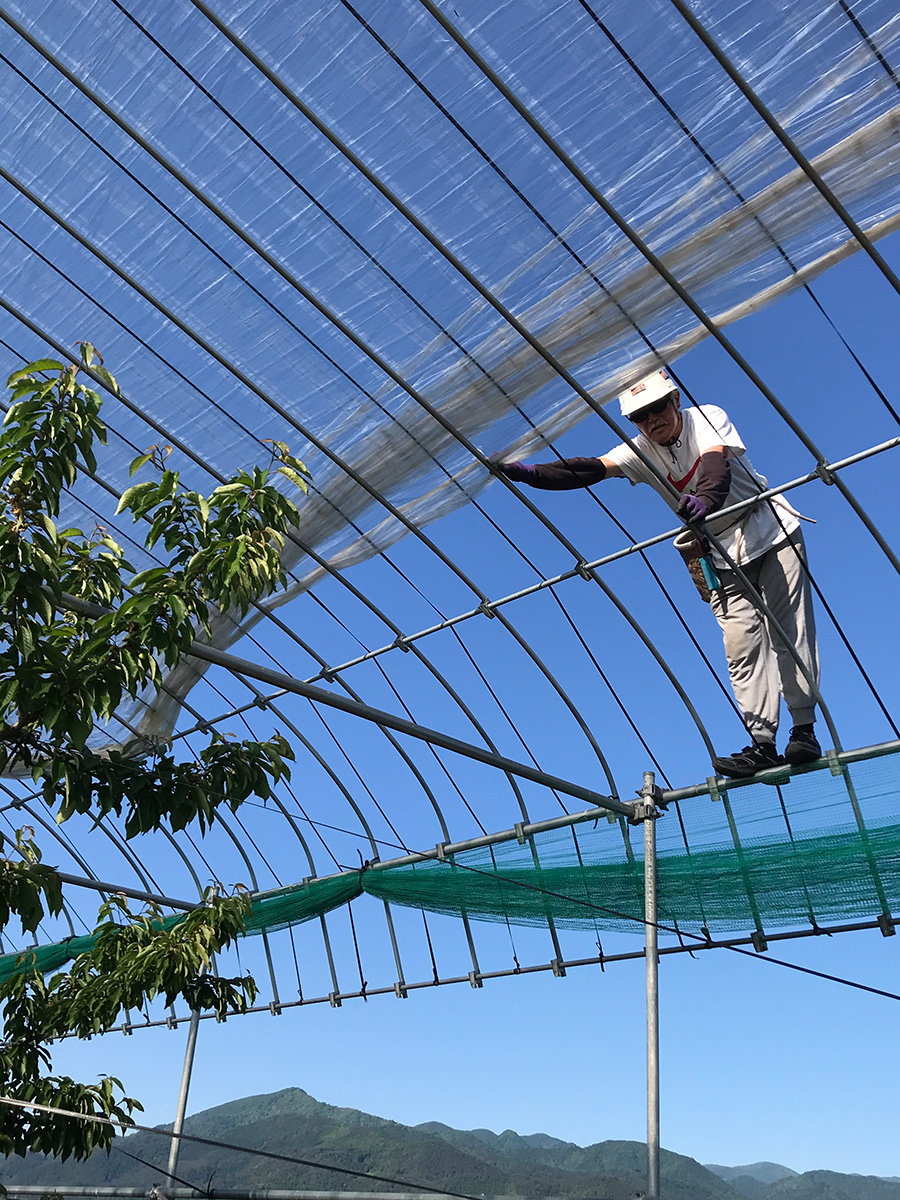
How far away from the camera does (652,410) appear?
799 cm

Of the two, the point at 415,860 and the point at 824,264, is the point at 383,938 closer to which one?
the point at 415,860

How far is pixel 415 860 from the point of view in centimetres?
1186

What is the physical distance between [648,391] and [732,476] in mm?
981

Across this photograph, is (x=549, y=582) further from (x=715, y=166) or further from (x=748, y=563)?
(x=715, y=166)

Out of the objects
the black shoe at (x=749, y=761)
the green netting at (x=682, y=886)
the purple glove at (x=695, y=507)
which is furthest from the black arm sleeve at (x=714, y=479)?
the green netting at (x=682, y=886)

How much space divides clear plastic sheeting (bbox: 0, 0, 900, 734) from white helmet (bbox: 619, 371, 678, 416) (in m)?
0.12

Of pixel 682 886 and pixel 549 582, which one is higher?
pixel 549 582

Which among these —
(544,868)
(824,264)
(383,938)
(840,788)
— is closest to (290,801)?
(383,938)

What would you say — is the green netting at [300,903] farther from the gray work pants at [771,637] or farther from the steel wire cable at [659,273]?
the steel wire cable at [659,273]

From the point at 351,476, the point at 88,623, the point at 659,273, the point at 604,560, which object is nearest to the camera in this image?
the point at 88,623

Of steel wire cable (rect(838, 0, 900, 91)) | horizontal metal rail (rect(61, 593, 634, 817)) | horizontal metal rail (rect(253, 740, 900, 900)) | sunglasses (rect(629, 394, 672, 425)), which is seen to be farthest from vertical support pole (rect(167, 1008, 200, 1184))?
steel wire cable (rect(838, 0, 900, 91))

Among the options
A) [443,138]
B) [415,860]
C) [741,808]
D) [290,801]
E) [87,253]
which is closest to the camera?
[443,138]

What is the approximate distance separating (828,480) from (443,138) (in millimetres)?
3586

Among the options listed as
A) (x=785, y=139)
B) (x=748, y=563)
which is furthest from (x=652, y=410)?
(x=785, y=139)
